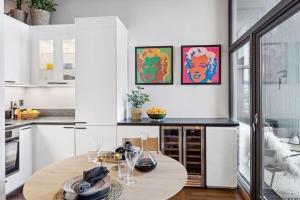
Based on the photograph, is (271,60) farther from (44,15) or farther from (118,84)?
(44,15)

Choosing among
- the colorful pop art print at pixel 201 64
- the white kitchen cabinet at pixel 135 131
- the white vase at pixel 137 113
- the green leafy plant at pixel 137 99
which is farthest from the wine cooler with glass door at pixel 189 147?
the colorful pop art print at pixel 201 64

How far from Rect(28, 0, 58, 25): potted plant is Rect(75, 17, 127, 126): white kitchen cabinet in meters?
0.83

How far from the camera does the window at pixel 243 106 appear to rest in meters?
3.03

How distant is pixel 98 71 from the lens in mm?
3434

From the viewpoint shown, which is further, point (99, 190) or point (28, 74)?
point (28, 74)

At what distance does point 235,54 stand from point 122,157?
243cm

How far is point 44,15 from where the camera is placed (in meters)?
A: 3.92

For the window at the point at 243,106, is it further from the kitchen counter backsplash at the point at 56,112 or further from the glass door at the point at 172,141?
the kitchen counter backsplash at the point at 56,112

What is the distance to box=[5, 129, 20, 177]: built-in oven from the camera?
3.06 metres

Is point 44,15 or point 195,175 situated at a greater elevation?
point 44,15

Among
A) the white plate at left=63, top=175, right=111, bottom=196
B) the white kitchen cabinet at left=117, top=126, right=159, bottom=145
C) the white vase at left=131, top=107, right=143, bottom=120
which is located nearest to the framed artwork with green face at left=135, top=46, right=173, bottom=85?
the white vase at left=131, top=107, right=143, bottom=120

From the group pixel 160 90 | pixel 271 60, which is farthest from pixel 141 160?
pixel 160 90

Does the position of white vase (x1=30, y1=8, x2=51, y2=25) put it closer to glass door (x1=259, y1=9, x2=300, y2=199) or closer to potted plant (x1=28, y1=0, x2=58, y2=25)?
potted plant (x1=28, y1=0, x2=58, y2=25)

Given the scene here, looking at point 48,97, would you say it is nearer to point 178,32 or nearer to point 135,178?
point 178,32
